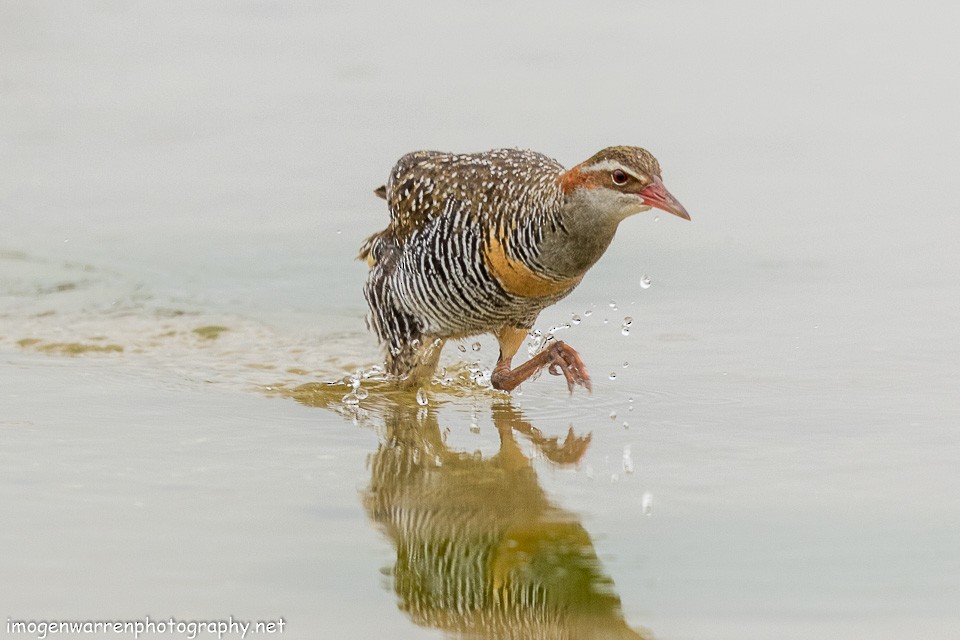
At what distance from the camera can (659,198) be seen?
757 cm

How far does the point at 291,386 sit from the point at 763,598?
4409mm

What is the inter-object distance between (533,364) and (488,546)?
9.12ft

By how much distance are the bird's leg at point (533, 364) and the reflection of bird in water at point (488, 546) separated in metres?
0.64

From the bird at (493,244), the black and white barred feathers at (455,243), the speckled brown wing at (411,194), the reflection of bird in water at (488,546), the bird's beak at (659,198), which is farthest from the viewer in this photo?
the speckled brown wing at (411,194)

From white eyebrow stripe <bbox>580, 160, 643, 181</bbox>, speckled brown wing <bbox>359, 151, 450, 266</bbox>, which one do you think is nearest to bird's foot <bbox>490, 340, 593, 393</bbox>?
speckled brown wing <bbox>359, 151, 450, 266</bbox>

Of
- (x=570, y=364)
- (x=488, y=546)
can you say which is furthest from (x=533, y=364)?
(x=488, y=546)

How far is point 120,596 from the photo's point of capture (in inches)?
214

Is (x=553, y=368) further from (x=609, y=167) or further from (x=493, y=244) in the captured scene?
(x=609, y=167)

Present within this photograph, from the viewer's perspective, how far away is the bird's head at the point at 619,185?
759 centimetres

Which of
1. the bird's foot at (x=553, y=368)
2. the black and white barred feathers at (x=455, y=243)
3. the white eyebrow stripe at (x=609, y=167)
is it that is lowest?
the bird's foot at (x=553, y=368)

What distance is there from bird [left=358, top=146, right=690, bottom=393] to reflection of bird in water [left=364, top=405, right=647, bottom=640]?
0.89 metres

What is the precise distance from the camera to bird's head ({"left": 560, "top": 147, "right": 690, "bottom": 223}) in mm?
7586

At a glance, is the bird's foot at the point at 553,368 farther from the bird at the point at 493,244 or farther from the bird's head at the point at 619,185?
the bird's head at the point at 619,185

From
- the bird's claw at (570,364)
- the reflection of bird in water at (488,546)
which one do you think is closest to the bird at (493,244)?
the bird's claw at (570,364)
